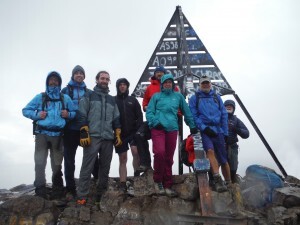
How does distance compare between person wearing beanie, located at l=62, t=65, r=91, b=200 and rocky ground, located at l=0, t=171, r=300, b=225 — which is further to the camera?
person wearing beanie, located at l=62, t=65, r=91, b=200

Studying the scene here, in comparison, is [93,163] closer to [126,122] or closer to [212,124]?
[126,122]

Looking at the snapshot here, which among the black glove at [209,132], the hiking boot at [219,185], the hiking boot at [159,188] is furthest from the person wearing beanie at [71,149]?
the hiking boot at [219,185]

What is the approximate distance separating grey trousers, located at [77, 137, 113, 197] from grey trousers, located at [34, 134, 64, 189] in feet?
1.80

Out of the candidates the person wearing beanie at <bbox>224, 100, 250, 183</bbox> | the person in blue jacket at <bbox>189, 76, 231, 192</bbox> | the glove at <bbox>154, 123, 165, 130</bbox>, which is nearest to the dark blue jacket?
the person wearing beanie at <bbox>224, 100, 250, 183</bbox>

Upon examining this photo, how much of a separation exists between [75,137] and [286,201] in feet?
14.5

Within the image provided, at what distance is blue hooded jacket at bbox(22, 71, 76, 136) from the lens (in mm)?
5352

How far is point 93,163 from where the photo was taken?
212 inches

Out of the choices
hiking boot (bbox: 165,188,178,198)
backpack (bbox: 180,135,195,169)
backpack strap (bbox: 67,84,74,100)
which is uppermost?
backpack strap (bbox: 67,84,74,100)

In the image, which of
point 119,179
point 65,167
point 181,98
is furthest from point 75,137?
point 181,98

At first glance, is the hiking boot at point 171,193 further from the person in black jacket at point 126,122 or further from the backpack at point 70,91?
the backpack at point 70,91

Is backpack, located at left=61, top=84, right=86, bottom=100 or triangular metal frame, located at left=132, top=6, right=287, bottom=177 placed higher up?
triangular metal frame, located at left=132, top=6, right=287, bottom=177

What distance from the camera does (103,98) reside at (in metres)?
5.89

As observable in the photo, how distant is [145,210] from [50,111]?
2.63 metres

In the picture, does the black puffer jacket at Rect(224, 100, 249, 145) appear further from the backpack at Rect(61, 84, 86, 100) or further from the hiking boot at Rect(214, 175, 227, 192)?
the backpack at Rect(61, 84, 86, 100)
